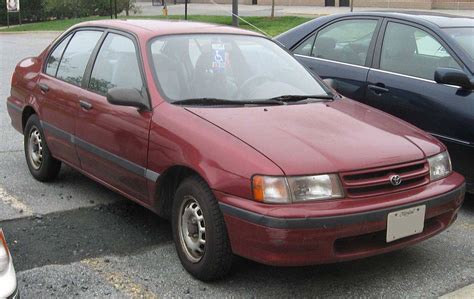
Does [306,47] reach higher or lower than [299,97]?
higher

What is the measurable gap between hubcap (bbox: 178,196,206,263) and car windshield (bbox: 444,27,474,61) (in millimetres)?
2852

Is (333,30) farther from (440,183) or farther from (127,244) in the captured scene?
(127,244)

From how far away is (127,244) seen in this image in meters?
4.12

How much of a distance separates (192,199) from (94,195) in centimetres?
184

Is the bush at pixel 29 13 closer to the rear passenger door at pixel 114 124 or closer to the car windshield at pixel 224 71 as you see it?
the rear passenger door at pixel 114 124

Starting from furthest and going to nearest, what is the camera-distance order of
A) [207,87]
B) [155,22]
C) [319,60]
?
1. [319,60]
2. [155,22]
3. [207,87]

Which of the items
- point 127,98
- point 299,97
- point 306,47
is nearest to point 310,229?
point 299,97

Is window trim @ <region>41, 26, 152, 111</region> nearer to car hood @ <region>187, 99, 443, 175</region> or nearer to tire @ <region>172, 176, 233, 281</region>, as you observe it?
car hood @ <region>187, 99, 443, 175</region>

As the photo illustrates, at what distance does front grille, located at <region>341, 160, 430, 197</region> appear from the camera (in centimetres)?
325

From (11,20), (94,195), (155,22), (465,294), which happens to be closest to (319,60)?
(155,22)

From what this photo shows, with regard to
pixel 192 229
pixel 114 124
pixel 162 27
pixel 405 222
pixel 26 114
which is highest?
pixel 162 27

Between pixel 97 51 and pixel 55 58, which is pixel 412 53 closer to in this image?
pixel 97 51

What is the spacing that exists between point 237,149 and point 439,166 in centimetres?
134

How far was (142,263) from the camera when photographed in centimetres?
381
